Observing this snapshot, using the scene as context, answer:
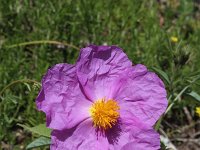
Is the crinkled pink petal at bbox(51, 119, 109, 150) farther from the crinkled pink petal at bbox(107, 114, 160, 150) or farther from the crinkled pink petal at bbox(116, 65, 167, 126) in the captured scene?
the crinkled pink petal at bbox(116, 65, 167, 126)

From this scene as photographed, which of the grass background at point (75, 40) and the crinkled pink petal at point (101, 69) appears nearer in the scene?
the crinkled pink petal at point (101, 69)

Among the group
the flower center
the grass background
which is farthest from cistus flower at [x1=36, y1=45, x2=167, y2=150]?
the grass background

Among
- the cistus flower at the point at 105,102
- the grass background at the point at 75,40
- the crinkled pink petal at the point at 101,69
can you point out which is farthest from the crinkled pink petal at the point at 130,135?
the grass background at the point at 75,40

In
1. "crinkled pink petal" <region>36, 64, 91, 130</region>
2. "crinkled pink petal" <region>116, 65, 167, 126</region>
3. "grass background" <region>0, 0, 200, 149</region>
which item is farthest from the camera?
"grass background" <region>0, 0, 200, 149</region>

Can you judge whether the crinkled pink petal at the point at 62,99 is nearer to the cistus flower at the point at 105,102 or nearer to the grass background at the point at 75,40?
the cistus flower at the point at 105,102

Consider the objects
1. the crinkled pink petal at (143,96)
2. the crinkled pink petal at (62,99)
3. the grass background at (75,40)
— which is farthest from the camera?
the grass background at (75,40)

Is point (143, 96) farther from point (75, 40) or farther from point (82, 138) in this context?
point (75, 40)

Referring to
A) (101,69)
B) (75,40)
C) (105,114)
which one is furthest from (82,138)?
(75,40)

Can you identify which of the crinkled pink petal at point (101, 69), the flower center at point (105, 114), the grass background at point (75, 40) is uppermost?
the crinkled pink petal at point (101, 69)

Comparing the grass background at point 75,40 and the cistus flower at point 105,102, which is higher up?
the cistus flower at point 105,102
